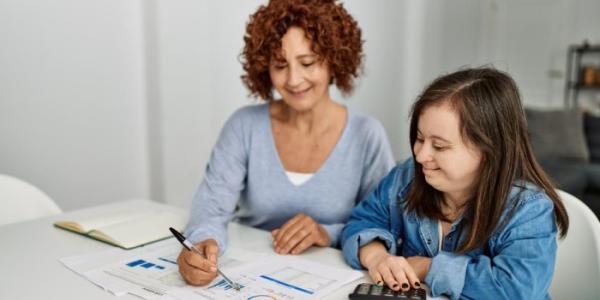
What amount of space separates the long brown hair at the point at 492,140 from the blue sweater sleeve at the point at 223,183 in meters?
0.56

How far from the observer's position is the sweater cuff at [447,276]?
3.01ft

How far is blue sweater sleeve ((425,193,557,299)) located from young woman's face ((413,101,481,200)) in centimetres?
11

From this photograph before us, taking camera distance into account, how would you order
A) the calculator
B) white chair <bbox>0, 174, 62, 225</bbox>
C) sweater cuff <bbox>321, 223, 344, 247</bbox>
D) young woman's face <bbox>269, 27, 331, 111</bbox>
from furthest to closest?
white chair <bbox>0, 174, 62, 225</bbox>
young woman's face <bbox>269, 27, 331, 111</bbox>
sweater cuff <bbox>321, 223, 344, 247</bbox>
the calculator

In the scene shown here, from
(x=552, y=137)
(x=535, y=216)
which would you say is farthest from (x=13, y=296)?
(x=552, y=137)

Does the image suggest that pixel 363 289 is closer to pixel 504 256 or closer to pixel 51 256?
pixel 504 256

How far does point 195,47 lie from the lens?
2674 mm

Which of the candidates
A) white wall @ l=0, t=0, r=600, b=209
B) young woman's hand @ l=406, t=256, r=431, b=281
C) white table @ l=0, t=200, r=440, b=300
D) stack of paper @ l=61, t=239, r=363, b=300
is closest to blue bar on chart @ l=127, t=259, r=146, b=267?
stack of paper @ l=61, t=239, r=363, b=300

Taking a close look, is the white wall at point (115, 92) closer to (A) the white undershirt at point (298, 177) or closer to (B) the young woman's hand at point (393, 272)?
(A) the white undershirt at point (298, 177)

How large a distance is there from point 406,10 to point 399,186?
4.04m

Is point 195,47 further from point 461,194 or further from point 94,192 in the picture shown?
point 461,194

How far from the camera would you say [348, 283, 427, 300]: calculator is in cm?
87

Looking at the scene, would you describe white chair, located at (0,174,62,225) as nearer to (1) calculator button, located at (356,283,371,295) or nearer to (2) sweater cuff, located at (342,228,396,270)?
(2) sweater cuff, located at (342,228,396,270)

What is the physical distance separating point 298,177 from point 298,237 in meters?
0.33

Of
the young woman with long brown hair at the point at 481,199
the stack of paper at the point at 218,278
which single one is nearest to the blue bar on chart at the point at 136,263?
the stack of paper at the point at 218,278
